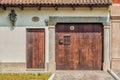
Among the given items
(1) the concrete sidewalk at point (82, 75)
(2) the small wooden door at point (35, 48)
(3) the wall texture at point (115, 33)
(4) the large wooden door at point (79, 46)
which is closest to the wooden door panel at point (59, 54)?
(4) the large wooden door at point (79, 46)

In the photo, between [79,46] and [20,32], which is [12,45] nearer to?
[20,32]

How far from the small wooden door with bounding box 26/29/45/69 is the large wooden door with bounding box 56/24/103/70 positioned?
2.75ft

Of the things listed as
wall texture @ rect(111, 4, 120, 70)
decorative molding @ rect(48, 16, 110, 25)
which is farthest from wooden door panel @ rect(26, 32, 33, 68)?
wall texture @ rect(111, 4, 120, 70)

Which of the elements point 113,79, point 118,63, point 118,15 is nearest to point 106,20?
point 118,15

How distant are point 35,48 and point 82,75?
3.34 m

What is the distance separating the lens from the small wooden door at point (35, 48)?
1991cm

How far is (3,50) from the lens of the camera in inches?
781

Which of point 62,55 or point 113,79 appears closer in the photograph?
point 113,79

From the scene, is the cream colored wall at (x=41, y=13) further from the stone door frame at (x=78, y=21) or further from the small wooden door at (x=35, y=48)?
the small wooden door at (x=35, y=48)

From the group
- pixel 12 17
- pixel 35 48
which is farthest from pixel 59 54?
pixel 12 17

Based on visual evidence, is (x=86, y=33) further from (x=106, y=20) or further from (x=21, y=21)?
(x=21, y=21)

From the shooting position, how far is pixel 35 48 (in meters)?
20.0

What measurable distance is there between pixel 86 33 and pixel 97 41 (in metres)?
0.73

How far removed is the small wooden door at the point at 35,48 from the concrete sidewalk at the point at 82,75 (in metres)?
1.27
